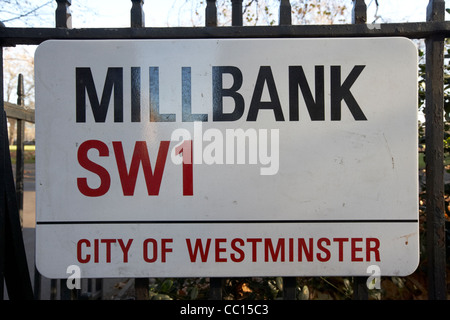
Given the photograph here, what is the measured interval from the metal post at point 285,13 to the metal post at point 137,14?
643 millimetres

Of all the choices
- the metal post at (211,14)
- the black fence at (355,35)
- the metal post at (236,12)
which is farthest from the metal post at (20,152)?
Answer: the metal post at (236,12)

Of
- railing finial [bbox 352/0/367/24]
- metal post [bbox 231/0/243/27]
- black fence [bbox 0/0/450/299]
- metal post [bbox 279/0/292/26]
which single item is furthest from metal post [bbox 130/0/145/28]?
railing finial [bbox 352/0/367/24]

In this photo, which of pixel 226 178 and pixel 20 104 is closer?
pixel 226 178

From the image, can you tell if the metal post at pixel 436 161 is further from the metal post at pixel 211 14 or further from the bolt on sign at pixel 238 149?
the metal post at pixel 211 14

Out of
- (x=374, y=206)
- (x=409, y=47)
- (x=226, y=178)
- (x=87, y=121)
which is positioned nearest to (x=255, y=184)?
(x=226, y=178)

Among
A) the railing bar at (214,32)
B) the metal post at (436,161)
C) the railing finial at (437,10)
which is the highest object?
the railing finial at (437,10)

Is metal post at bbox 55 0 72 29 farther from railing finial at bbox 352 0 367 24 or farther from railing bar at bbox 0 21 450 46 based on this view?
railing finial at bbox 352 0 367 24

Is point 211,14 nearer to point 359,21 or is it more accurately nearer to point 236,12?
point 236,12

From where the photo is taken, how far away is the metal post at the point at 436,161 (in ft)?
5.35

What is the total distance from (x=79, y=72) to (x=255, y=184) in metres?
0.96

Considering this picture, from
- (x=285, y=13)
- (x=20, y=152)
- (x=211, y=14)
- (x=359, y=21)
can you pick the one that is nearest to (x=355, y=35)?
(x=359, y=21)

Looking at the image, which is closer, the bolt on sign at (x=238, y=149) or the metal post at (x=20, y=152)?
the bolt on sign at (x=238, y=149)
